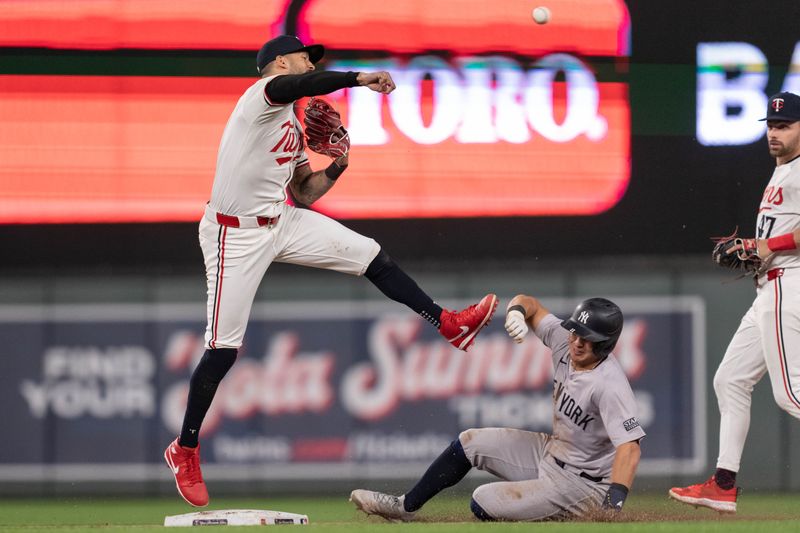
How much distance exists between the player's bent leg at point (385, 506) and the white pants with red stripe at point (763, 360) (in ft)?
3.84

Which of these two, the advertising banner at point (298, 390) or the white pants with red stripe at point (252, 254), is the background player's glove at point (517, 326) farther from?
the advertising banner at point (298, 390)

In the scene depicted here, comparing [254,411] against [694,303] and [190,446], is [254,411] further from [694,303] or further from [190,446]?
[694,303]

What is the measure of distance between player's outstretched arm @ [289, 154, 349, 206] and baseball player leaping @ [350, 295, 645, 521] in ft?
2.67

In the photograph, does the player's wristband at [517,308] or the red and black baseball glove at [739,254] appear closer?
the player's wristband at [517,308]

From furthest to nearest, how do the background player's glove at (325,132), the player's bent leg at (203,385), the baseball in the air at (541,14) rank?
the baseball in the air at (541,14)
the background player's glove at (325,132)
the player's bent leg at (203,385)

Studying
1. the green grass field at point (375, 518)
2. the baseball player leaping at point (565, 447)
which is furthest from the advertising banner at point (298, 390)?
the baseball player leaping at point (565, 447)

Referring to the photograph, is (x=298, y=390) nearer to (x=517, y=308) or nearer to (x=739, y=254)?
(x=517, y=308)

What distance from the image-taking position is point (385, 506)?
453cm

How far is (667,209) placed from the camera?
21.1 feet

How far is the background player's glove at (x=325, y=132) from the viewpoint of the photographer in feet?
15.2

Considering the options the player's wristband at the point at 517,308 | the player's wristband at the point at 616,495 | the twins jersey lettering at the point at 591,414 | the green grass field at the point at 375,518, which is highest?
the player's wristband at the point at 517,308

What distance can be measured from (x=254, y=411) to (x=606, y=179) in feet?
6.75

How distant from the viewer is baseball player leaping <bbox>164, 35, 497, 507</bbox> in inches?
173

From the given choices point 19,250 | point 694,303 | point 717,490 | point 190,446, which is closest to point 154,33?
point 19,250
